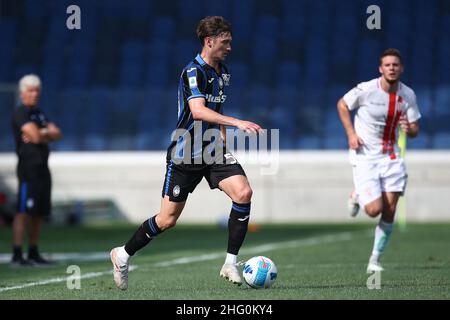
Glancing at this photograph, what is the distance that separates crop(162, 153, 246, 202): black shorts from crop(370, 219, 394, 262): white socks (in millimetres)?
2656

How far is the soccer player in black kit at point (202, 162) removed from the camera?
816cm

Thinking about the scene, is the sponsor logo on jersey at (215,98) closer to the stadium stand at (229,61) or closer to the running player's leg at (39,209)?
the running player's leg at (39,209)

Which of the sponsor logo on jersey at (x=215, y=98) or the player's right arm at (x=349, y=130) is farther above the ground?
the sponsor logo on jersey at (x=215, y=98)

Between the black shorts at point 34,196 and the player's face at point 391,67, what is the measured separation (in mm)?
4501

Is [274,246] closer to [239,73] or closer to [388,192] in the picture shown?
[388,192]

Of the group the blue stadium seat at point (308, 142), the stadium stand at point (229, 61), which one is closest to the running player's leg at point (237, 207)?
the stadium stand at point (229, 61)

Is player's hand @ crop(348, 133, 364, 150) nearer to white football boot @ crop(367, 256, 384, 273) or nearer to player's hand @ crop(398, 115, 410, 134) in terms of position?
player's hand @ crop(398, 115, 410, 134)

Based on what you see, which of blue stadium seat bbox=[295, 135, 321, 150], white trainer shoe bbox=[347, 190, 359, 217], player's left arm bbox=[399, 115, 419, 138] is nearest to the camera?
player's left arm bbox=[399, 115, 419, 138]

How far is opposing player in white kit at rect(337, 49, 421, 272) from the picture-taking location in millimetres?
10383

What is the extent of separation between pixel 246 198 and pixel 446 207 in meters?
16.6

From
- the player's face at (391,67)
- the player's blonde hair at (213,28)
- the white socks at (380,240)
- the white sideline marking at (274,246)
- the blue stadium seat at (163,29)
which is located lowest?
the white sideline marking at (274,246)

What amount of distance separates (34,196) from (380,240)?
14.0 feet

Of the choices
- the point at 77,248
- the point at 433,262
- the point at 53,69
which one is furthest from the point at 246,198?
the point at 53,69

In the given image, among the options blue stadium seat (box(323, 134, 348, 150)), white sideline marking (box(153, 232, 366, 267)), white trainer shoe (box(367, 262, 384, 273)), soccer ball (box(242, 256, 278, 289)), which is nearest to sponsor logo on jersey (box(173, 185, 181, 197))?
soccer ball (box(242, 256, 278, 289))
